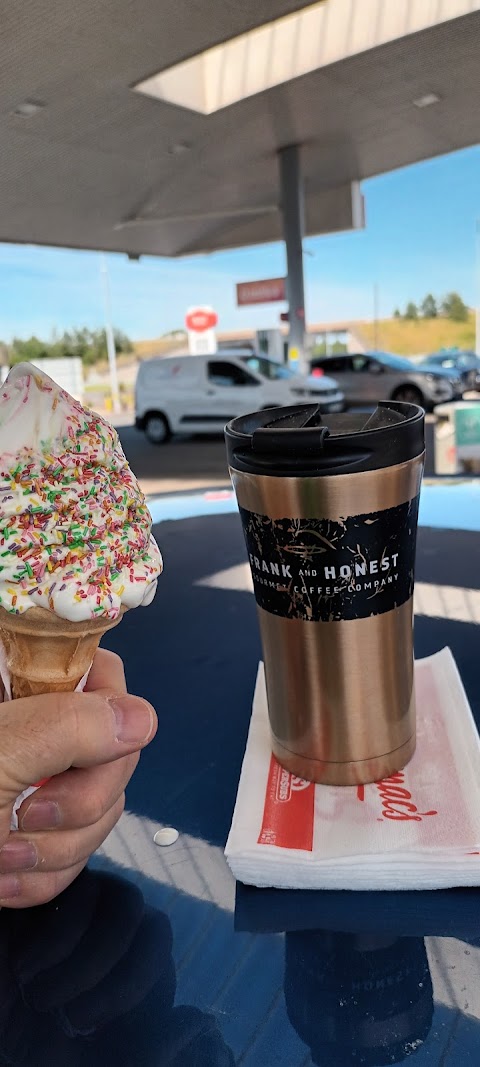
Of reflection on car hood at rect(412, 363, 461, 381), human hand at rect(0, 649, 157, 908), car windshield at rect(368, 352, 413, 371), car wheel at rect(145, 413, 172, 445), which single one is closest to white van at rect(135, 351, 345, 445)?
car wheel at rect(145, 413, 172, 445)

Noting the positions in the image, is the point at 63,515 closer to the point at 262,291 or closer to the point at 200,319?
the point at 262,291

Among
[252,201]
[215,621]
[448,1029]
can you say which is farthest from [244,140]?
[448,1029]

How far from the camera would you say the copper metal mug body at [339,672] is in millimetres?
544

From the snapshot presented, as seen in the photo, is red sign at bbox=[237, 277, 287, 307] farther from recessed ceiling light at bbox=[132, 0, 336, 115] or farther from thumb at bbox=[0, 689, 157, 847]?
thumb at bbox=[0, 689, 157, 847]

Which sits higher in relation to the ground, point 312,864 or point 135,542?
point 135,542

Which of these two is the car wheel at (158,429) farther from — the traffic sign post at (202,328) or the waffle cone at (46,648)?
the waffle cone at (46,648)

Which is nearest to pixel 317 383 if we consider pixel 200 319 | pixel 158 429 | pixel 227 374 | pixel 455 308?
pixel 227 374

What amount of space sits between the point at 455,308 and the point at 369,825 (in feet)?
143

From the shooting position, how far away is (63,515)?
604 mm

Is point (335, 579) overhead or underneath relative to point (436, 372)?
overhead

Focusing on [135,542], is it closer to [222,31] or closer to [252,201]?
[222,31]

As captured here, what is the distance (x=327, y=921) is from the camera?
502mm

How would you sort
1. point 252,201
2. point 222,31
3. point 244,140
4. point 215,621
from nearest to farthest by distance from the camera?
point 215,621 < point 222,31 < point 244,140 < point 252,201

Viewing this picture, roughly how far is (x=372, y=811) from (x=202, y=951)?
0.16 m
